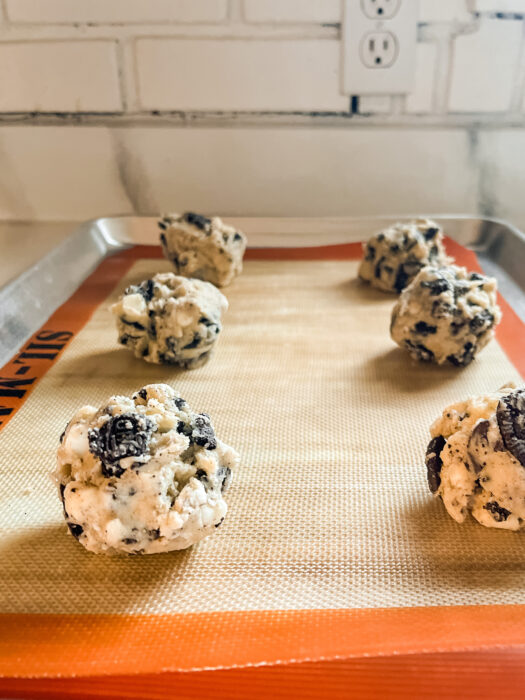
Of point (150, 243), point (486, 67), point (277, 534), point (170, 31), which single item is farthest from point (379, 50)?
point (277, 534)

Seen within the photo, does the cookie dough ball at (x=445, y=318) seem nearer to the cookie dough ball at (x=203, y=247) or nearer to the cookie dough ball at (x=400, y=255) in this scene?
the cookie dough ball at (x=400, y=255)

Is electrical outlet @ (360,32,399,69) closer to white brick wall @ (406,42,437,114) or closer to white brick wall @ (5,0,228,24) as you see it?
white brick wall @ (406,42,437,114)

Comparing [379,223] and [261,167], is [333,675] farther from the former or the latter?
[261,167]

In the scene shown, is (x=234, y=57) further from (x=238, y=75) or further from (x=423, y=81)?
(x=423, y=81)

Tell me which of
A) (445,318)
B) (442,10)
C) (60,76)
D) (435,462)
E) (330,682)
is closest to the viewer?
(330,682)

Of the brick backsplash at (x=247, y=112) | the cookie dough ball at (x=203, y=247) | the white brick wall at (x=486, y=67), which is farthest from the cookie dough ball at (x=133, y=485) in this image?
the white brick wall at (x=486, y=67)

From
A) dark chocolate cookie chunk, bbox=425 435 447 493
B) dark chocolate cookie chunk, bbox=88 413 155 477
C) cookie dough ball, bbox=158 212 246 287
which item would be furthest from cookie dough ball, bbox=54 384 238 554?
cookie dough ball, bbox=158 212 246 287
